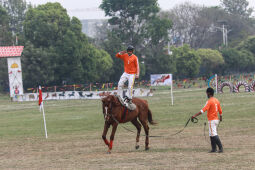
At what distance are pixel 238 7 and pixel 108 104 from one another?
13880cm

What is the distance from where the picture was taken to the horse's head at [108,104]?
13.6m

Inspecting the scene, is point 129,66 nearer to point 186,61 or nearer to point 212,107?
point 212,107

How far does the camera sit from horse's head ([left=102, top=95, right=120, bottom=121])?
13.6 m

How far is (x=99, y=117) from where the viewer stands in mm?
28422

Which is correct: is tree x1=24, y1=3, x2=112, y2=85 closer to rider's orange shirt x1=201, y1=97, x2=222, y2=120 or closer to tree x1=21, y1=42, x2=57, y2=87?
tree x1=21, y1=42, x2=57, y2=87

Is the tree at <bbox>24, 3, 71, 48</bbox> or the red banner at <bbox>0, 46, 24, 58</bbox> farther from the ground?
the tree at <bbox>24, 3, 71, 48</bbox>

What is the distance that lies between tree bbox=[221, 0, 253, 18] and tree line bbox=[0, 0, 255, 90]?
67.0 feet

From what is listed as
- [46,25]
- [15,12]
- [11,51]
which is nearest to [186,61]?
[46,25]

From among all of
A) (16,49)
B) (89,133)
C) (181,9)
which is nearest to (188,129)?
(89,133)

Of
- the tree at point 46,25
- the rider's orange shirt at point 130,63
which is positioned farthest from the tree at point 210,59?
the rider's orange shirt at point 130,63

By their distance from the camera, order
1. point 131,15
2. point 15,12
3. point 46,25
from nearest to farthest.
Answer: point 46,25 → point 131,15 → point 15,12

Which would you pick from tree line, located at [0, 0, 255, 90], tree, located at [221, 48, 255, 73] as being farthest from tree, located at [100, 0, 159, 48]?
tree, located at [221, 48, 255, 73]

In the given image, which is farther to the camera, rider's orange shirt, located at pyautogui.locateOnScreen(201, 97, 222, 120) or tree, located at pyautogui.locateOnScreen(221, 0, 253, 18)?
tree, located at pyautogui.locateOnScreen(221, 0, 253, 18)

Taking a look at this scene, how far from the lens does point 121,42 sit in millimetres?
79375
